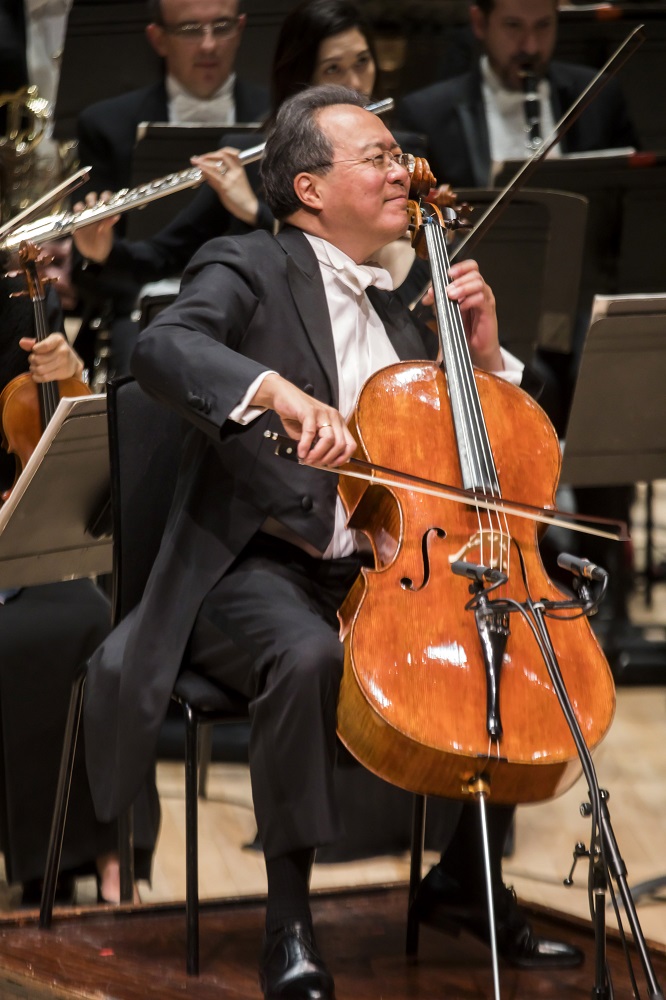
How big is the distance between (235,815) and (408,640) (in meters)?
1.25

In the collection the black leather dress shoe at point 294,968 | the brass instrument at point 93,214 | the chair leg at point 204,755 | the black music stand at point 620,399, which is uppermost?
the brass instrument at point 93,214

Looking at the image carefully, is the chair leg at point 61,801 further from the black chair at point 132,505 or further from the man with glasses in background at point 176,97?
Result: the man with glasses in background at point 176,97

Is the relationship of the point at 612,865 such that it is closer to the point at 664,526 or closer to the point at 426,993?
the point at 426,993

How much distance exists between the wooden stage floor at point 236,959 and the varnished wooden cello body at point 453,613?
0.34 meters

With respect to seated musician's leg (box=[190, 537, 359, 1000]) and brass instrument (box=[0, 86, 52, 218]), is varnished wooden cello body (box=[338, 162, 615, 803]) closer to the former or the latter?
seated musician's leg (box=[190, 537, 359, 1000])

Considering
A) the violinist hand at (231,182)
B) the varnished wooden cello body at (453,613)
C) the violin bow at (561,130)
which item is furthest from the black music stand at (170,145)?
the varnished wooden cello body at (453,613)

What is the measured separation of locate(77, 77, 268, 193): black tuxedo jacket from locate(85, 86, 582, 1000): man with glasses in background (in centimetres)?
152

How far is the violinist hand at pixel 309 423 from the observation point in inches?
60.5

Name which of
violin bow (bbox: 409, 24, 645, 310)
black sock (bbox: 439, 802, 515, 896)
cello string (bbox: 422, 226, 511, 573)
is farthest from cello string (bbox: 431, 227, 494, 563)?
black sock (bbox: 439, 802, 515, 896)

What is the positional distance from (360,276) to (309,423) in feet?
1.39

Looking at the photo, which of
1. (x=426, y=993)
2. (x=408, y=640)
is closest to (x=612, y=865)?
(x=408, y=640)

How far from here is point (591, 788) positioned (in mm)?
1303

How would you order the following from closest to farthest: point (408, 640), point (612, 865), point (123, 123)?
point (612, 865), point (408, 640), point (123, 123)

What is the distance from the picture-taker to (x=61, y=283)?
3.08 meters
